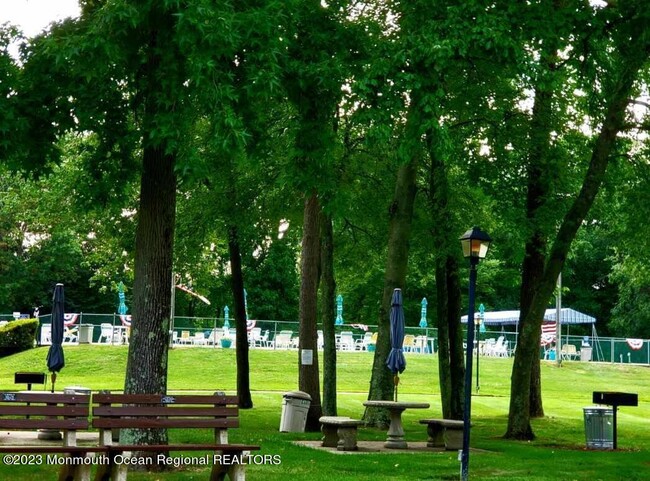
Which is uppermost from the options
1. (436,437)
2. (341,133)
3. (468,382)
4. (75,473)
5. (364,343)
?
(341,133)

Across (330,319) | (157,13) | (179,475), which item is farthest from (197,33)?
(330,319)

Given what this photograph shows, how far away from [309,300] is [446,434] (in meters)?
5.83

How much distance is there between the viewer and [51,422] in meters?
10.7

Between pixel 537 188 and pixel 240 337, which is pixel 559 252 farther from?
pixel 240 337

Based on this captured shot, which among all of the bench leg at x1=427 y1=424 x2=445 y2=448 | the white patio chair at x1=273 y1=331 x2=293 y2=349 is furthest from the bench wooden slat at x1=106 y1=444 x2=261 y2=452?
the white patio chair at x1=273 y1=331 x2=293 y2=349

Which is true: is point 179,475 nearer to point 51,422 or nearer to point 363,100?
point 51,422

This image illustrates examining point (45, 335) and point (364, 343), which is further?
point (364, 343)

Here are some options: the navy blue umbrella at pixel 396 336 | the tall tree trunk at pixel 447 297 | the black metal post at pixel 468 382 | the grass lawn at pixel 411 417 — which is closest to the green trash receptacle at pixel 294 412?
the grass lawn at pixel 411 417

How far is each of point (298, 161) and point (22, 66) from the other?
3.96 meters

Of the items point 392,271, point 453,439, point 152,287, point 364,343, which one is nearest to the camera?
point 152,287

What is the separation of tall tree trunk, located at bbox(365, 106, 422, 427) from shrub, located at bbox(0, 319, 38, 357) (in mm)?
27457

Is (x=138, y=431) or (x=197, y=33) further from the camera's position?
(x=138, y=431)

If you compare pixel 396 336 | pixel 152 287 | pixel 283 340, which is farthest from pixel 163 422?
pixel 283 340

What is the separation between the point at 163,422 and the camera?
11.8 m
